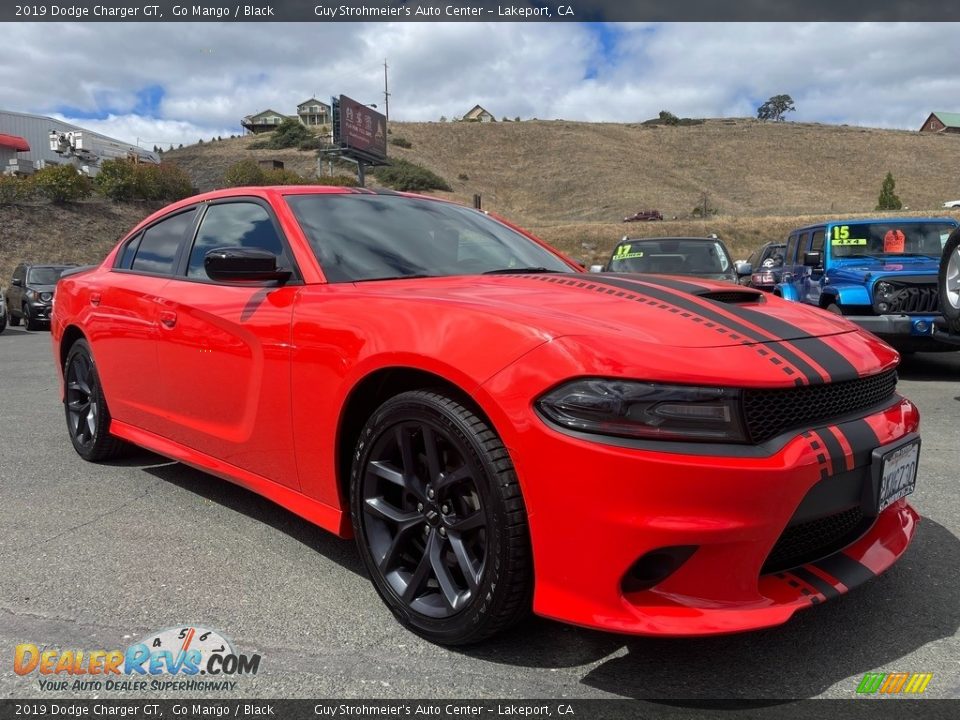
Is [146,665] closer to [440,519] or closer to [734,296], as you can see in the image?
[440,519]

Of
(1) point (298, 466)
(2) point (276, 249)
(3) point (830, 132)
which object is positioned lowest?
(1) point (298, 466)

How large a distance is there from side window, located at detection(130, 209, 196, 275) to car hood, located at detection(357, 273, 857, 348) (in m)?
1.54

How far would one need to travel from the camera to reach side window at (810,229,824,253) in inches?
349

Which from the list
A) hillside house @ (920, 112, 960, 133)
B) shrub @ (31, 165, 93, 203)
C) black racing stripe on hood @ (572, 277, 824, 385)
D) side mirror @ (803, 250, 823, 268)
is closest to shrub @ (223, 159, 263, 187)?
shrub @ (31, 165, 93, 203)

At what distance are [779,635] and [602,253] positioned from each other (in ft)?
129

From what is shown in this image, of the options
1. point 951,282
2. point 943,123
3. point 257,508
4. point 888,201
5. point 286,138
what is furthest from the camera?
point 943,123

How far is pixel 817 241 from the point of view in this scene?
29.5 feet

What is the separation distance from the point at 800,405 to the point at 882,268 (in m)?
6.73

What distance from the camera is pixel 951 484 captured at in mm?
3885

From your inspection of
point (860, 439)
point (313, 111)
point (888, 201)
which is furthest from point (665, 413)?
point (313, 111)

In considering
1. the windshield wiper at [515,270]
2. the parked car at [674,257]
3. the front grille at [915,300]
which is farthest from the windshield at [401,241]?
the parked car at [674,257]

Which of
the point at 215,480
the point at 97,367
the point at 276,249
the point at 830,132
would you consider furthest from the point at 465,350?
the point at 830,132

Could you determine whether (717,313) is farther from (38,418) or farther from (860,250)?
(860,250)

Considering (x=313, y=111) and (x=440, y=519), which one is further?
(x=313, y=111)
